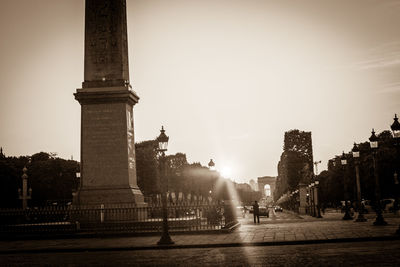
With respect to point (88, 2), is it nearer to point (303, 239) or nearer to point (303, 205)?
point (303, 239)

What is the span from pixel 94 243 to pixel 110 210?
12.2 feet

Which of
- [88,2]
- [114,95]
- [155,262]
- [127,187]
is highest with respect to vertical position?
[88,2]

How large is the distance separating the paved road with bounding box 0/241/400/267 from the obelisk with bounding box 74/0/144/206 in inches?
310

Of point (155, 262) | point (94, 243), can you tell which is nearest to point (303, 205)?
point (94, 243)

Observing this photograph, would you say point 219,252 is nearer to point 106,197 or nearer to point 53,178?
point 106,197

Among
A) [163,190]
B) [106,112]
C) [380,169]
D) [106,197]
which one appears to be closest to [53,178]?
[380,169]

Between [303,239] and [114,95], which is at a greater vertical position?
[114,95]

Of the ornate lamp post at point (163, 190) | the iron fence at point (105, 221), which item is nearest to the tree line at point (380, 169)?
the iron fence at point (105, 221)

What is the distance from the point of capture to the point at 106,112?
29969mm

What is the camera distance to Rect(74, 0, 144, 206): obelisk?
29.5 metres

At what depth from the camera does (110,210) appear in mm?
28312

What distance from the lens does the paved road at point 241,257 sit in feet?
52.5

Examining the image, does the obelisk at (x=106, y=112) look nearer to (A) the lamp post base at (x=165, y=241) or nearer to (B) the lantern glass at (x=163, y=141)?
(B) the lantern glass at (x=163, y=141)

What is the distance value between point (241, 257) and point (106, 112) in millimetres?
14103
